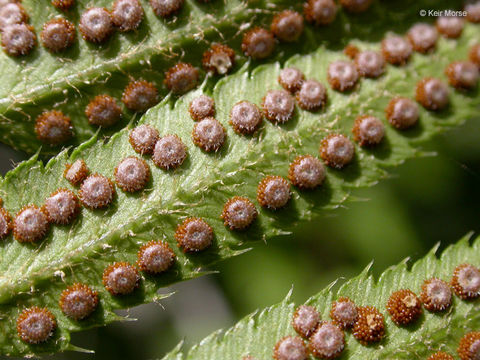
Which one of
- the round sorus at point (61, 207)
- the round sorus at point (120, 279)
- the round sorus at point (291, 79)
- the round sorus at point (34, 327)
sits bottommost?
the round sorus at point (34, 327)

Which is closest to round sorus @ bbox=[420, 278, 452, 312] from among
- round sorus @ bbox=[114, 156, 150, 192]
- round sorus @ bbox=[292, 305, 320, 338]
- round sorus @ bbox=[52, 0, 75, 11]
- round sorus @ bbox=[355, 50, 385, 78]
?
round sorus @ bbox=[292, 305, 320, 338]

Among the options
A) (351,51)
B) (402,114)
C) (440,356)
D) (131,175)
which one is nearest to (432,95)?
(402,114)

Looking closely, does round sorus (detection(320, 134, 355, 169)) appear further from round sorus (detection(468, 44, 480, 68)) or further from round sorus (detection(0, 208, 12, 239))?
round sorus (detection(0, 208, 12, 239))

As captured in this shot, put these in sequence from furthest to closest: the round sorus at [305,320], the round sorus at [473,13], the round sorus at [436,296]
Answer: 1. the round sorus at [473,13]
2. the round sorus at [436,296]
3. the round sorus at [305,320]

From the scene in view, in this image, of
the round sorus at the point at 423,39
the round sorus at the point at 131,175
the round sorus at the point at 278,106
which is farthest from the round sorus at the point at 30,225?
the round sorus at the point at 423,39

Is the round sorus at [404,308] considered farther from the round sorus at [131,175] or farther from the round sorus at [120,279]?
the round sorus at [131,175]

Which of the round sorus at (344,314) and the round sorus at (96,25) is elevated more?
the round sorus at (96,25)
